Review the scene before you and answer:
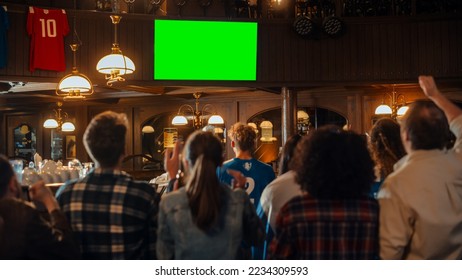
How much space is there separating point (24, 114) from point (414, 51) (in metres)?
9.94

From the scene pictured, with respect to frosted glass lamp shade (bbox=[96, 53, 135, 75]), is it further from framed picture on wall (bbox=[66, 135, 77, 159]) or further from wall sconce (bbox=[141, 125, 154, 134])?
framed picture on wall (bbox=[66, 135, 77, 159])

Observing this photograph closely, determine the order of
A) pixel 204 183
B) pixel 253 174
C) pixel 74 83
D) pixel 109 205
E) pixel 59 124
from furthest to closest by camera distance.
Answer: pixel 59 124, pixel 74 83, pixel 253 174, pixel 109 205, pixel 204 183

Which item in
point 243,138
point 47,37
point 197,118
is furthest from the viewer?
point 197,118

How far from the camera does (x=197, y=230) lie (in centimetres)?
224

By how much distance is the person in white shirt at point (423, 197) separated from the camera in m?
2.22

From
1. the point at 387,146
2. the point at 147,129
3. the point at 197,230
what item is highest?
the point at 147,129

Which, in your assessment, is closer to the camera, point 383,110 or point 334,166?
point 334,166

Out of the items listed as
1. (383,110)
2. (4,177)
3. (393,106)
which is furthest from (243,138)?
(393,106)

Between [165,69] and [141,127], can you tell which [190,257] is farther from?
[141,127]

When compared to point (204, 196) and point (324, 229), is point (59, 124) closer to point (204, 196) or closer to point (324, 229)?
point (204, 196)

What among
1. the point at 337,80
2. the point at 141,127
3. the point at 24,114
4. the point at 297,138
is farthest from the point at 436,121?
the point at 24,114

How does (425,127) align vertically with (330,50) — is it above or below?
below

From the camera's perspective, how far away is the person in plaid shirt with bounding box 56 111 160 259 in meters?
2.33

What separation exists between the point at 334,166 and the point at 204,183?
0.52 meters
